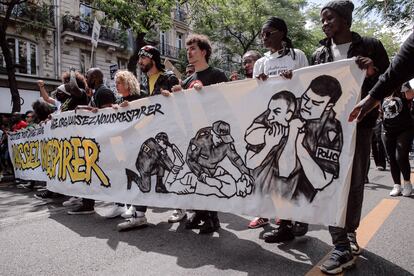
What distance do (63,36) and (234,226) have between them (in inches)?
834

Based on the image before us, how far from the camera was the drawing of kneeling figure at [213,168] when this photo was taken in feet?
9.78

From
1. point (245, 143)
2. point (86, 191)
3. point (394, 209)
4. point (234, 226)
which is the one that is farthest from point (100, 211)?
point (394, 209)

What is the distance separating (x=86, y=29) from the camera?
22.7 m

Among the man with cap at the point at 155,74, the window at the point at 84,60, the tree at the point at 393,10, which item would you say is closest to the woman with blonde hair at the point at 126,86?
the man with cap at the point at 155,74

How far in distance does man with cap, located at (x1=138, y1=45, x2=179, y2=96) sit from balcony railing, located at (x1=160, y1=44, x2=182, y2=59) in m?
25.3

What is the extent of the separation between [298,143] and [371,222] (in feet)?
5.77

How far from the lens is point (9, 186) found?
767cm

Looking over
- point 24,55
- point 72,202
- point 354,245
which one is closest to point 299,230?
point 354,245

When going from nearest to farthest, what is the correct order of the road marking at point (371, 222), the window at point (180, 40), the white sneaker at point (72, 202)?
1. the road marking at point (371, 222)
2. the white sneaker at point (72, 202)
3. the window at point (180, 40)

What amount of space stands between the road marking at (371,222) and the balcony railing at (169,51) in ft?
84.3

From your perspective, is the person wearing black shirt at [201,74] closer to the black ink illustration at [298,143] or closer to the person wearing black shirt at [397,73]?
the black ink illustration at [298,143]

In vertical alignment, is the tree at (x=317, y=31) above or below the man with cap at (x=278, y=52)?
above

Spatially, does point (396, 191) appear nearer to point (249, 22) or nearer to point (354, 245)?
point (354, 245)

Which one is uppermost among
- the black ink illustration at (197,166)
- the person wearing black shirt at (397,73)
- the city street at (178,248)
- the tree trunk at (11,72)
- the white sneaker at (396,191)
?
the tree trunk at (11,72)
